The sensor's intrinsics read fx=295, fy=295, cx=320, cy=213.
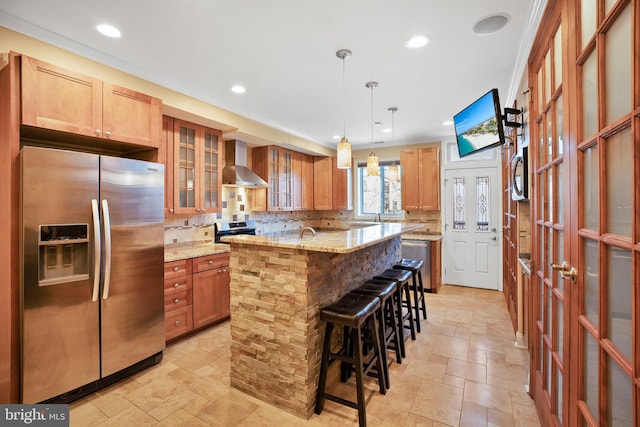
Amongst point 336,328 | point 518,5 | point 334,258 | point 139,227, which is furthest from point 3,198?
point 518,5

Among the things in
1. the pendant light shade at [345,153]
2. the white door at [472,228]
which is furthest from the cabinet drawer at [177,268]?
the white door at [472,228]

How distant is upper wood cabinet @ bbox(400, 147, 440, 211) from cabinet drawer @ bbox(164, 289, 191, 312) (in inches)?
156

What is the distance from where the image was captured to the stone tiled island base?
2.02 m

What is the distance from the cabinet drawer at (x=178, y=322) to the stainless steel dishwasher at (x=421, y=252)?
3.54 meters

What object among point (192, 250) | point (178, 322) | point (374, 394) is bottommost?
point (374, 394)

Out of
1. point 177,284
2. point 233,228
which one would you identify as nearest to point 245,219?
point 233,228

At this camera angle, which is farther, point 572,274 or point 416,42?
point 416,42

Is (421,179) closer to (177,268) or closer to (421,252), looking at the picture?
(421,252)

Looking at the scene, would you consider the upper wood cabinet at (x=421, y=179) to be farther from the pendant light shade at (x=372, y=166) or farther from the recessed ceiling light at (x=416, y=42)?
the recessed ceiling light at (x=416, y=42)

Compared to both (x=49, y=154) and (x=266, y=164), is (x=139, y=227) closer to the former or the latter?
(x=49, y=154)

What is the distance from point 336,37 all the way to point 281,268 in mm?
1790

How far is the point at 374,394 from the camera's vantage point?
2262 mm

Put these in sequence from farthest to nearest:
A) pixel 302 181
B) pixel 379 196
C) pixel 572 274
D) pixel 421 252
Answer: pixel 379 196, pixel 302 181, pixel 421 252, pixel 572 274

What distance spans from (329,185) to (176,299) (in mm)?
3669
